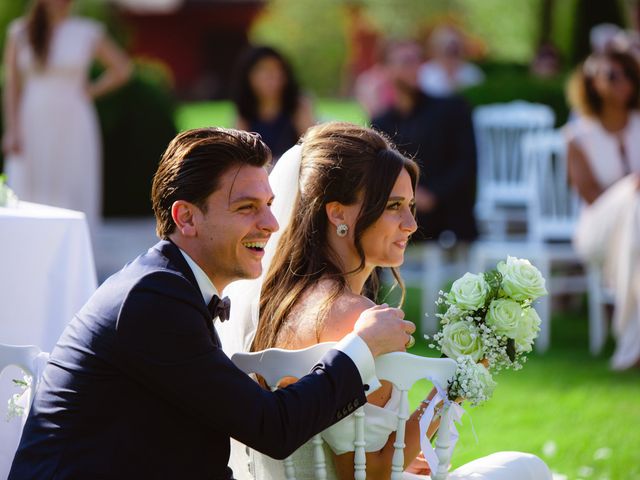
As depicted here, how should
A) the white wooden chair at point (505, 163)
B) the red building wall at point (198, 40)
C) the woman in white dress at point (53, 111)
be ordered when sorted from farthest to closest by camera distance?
the red building wall at point (198, 40) → the white wooden chair at point (505, 163) → the woman in white dress at point (53, 111)

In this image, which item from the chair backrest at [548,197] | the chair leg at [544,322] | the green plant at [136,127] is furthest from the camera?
the green plant at [136,127]

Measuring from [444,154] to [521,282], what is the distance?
5.59m

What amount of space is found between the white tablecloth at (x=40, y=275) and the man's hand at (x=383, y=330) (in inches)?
56.4

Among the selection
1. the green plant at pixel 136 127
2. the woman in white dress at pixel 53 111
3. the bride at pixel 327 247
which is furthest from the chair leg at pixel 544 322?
the green plant at pixel 136 127

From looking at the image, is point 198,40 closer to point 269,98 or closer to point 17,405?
point 269,98

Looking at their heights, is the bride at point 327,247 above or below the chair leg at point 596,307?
above

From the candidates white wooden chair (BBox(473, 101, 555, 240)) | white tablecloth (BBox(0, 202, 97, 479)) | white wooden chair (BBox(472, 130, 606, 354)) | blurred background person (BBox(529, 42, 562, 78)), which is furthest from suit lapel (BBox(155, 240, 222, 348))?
blurred background person (BBox(529, 42, 562, 78))

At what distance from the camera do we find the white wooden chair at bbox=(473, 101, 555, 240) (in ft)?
31.9

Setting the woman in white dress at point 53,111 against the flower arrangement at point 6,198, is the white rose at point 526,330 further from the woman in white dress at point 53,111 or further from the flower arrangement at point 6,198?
the woman in white dress at point 53,111

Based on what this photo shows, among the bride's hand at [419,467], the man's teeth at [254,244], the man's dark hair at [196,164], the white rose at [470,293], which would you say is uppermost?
the man's dark hair at [196,164]

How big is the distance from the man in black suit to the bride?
28cm

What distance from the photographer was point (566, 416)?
6.06 meters

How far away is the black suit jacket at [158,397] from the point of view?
2.55m

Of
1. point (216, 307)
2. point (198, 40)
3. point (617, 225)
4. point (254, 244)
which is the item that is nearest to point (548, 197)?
point (617, 225)
